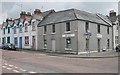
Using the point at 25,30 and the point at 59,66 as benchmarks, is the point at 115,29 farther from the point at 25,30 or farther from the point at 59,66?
the point at 59,66

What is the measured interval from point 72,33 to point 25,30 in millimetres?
14657

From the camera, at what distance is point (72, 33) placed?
2922 cm

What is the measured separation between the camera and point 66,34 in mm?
30062

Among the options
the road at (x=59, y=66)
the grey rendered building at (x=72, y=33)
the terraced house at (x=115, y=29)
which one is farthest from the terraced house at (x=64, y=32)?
the road at (x=59, y=66)

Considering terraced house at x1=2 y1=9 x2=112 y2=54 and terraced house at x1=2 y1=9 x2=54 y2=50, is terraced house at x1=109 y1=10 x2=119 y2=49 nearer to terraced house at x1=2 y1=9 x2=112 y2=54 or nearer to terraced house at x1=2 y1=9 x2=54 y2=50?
terraced house at x1=2 y1=9 x2=112 y2=54

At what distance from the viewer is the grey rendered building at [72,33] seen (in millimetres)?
28938

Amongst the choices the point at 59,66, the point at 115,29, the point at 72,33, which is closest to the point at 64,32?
the point at 72,33

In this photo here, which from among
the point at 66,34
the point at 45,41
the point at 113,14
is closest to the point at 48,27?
the point at 45,41

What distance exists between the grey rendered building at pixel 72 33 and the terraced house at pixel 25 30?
184 centimetres

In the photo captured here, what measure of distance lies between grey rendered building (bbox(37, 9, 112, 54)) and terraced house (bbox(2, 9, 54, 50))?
1841 mm

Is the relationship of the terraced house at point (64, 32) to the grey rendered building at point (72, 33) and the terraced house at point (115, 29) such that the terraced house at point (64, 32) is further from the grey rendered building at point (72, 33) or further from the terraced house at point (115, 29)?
the terraced house at point (115, 29)

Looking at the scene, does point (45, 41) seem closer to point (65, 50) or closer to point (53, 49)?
point (53, 49)

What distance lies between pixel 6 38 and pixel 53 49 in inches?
805

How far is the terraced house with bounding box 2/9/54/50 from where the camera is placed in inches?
1492
